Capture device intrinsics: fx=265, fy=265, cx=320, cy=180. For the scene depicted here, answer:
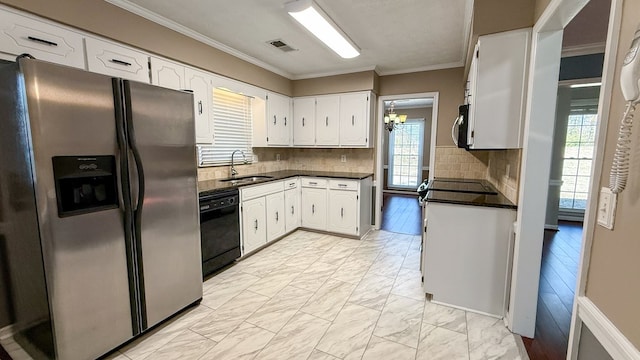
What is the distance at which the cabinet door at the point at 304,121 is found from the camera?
435 centimetres

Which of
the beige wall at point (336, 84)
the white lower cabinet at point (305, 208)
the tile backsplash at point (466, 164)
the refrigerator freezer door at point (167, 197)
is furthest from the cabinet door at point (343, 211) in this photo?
the refrigerator freezer door at point (167, 197)

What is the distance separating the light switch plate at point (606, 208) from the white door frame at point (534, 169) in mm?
1019

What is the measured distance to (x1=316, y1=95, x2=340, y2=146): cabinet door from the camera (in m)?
4.16

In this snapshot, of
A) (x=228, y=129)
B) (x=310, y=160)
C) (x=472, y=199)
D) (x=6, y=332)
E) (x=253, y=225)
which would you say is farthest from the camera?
(x=310, y=160)

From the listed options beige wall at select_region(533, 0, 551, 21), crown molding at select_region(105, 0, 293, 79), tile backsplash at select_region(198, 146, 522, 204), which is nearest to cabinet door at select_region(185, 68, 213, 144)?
crown molding at select_region(105, 0, 293, 79)

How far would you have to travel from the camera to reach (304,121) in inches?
174

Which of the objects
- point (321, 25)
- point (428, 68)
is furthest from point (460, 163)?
point (321, 25)

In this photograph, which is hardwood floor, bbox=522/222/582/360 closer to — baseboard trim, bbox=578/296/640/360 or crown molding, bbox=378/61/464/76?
baseboard trim, bbox=578/296/640/360

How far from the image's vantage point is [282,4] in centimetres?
221

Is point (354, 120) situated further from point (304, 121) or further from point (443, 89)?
point (443, 89)

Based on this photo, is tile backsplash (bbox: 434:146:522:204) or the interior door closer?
tile backsplash (bbox: 434:146:522:204)

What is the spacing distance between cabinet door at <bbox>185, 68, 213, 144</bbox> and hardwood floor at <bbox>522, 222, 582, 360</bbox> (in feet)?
11.1

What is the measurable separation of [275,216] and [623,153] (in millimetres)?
3318

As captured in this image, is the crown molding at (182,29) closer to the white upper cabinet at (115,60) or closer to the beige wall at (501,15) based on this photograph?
the white upper cabinet at (115,60)
